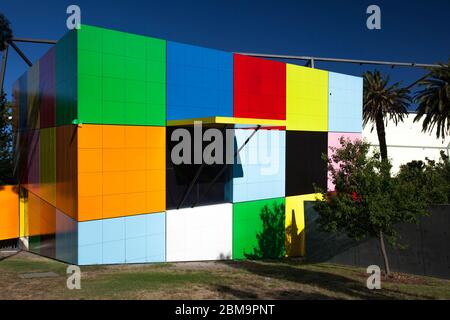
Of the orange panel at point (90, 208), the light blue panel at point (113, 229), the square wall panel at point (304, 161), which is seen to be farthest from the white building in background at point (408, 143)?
the orange panel at point (90, 208)

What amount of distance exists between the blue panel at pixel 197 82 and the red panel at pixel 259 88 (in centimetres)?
59

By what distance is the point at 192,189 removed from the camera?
20.6m

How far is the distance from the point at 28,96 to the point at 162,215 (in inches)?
499

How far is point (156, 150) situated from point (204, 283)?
7.40m

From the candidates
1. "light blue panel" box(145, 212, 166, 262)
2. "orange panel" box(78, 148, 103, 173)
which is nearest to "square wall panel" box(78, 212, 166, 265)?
"light blue panel" box(145, 212, 166, 262)

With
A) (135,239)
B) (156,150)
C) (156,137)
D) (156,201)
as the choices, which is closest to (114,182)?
(156,201)

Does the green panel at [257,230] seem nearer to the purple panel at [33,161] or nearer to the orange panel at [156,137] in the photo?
the orange panel at [156,137]

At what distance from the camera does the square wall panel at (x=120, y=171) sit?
16.8 m

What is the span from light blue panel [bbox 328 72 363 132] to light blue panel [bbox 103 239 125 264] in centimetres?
1611

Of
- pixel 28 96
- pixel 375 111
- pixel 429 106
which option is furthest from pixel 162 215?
pixel 375 111

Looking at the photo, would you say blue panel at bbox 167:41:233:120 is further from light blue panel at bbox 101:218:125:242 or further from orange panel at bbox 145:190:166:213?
light blue panel at bbox 101:218:125:242

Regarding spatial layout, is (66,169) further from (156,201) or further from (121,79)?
(121,79)

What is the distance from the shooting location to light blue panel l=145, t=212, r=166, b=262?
61.9 ft

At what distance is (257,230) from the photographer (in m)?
23.7
